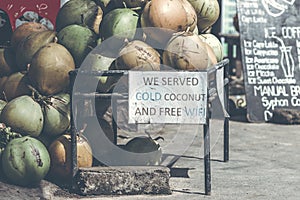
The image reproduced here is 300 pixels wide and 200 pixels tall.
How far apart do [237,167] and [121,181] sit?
173 centimetres

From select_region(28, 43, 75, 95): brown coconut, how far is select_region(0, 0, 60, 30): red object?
213 cm

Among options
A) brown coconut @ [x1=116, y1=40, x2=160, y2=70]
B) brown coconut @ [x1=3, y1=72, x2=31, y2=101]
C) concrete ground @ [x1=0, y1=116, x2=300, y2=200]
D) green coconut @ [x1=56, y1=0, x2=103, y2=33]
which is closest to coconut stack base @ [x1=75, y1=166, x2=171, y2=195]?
concrete ground @ [x1=0, y1=116, x2=300, y2=200]

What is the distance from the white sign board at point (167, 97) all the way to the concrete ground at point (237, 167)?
2.16 ft

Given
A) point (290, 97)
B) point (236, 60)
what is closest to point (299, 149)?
point (290, 97)

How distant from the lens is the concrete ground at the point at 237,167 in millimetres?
6105

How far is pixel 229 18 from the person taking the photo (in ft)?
51.6

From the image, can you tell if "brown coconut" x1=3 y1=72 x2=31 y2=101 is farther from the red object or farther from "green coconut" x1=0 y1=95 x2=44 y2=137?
the red object

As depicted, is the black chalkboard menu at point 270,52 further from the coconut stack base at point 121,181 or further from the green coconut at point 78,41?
the coconut stack base at point 121,181

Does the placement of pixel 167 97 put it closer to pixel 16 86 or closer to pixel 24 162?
pixel 24 162

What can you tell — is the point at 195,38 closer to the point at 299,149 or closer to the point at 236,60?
the point at 299,149

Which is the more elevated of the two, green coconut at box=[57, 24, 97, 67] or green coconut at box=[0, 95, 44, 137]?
green coconut at box=[57, 24, 97, 67]

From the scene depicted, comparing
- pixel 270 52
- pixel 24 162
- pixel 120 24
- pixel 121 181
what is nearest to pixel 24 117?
pixel 24 162

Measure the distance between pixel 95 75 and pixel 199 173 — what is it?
165cm

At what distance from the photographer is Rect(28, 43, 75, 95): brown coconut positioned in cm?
650
